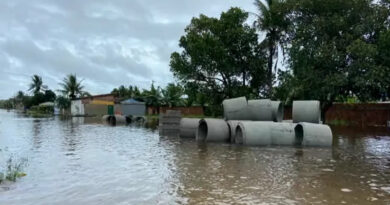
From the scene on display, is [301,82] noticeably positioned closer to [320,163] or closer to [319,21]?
[319,21]

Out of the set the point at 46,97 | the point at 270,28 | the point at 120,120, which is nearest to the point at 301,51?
the point at 270,28

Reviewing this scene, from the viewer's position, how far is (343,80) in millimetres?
21578

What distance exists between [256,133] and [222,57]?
1864 cm

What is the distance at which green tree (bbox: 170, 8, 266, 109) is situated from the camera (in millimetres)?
31906

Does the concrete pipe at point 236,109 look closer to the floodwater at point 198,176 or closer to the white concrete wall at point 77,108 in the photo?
the floodwater at point 198,176

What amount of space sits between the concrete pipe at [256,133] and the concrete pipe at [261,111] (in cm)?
179

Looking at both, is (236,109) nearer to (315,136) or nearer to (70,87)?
(315,136)

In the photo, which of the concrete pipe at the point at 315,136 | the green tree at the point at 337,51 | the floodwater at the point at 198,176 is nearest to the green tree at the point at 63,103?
the green tree at the point at 337,51

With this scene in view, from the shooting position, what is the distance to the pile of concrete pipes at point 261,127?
45.7 feet

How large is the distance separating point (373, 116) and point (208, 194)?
25.4 m

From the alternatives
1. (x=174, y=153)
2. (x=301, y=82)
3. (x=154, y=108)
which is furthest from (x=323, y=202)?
(x=154, y=108)

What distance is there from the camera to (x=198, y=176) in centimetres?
795

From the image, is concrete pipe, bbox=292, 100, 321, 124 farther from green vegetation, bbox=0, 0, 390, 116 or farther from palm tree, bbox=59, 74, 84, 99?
palm tree, bbox=59, 74, 84, 99

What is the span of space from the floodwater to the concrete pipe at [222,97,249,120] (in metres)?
3.64
